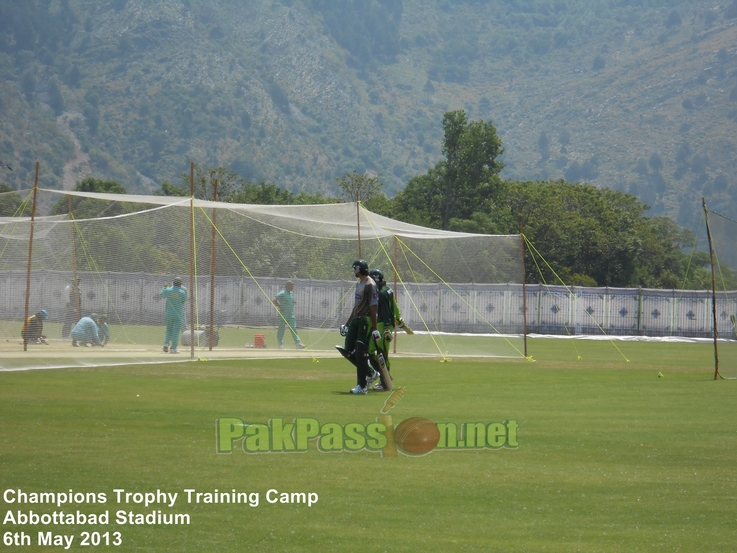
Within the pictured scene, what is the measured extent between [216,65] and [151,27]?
16.0 m

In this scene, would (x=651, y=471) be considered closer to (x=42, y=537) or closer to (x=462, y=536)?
(x=462, y=536)

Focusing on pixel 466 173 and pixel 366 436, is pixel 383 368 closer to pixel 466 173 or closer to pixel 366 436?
pixel 366 436

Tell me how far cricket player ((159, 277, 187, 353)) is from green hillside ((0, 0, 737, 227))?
11340cm

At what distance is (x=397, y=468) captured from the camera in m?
8.76

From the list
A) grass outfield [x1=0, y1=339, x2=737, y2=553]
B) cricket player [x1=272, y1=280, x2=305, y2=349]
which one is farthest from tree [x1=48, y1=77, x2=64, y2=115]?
grass outfield [x1=0, y1=339, x2=737, y2=553]

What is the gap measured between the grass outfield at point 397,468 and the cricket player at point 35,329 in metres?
3.14

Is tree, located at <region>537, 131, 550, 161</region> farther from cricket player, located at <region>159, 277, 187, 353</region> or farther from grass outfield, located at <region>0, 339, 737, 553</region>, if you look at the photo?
grass outfield, located at <region>0, 339, 737, 553</region>

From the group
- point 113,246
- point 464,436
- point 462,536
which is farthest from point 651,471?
point 113,246

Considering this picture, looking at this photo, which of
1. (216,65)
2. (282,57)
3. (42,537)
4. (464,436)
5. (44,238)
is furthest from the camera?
(282,57)

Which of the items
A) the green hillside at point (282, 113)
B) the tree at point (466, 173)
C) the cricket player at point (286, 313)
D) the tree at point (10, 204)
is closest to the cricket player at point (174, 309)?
the cricket player at point (286, 313)

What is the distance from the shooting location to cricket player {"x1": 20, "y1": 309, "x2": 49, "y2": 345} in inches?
746

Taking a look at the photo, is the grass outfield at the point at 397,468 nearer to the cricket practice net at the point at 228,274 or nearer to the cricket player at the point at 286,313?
the cricket practice net at the point at 228,274

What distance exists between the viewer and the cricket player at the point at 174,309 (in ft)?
67.5

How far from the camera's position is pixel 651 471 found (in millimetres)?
8836
